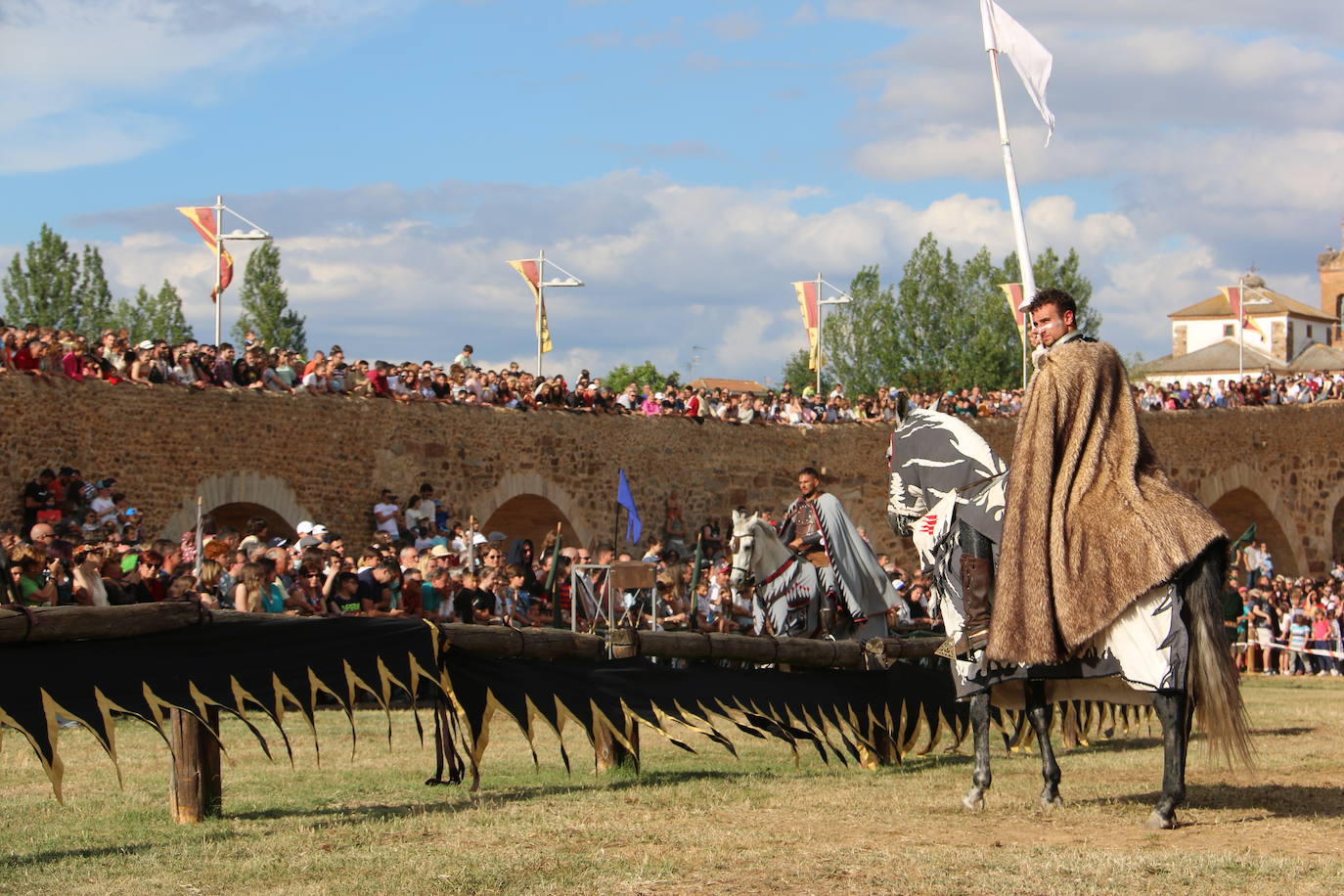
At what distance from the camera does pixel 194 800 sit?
6641mm

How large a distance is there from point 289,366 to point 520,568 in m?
5.09

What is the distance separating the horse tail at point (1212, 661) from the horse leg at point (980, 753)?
1.05 metres

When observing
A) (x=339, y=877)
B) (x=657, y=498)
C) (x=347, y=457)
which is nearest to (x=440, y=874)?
(x=339, y=877)

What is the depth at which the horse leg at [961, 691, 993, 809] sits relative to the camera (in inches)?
277

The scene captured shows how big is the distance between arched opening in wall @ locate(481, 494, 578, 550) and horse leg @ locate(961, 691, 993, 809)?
18919 mm

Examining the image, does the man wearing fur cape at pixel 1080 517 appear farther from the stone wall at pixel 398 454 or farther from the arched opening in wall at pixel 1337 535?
the arched opening in wall at pixel 1337 535

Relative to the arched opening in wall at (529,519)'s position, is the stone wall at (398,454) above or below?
above

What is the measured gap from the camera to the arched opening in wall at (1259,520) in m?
40.4

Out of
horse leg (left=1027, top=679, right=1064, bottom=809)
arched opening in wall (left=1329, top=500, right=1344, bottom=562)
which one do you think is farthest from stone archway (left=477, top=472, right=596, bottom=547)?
arched opening in wall (left=1329, top=500, right=1344, bottom=562)

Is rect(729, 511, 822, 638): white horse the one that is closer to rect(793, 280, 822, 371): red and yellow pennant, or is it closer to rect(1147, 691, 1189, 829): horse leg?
rect(1147, 691, 1189, 829): horse leg

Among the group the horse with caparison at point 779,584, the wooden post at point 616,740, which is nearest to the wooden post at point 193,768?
the wooden post at point 616,740

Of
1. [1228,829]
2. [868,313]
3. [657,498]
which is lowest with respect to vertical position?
[1228,829]

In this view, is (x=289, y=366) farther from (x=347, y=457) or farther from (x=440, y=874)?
(x=440, y=874)

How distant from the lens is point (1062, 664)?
664 centimetres
